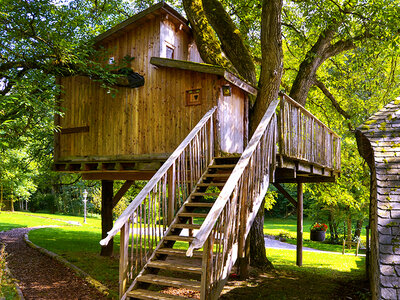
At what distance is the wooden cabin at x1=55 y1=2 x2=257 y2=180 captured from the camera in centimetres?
869

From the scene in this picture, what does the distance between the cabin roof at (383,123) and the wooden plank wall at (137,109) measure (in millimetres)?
3402

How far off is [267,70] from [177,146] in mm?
3264

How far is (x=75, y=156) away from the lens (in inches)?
423

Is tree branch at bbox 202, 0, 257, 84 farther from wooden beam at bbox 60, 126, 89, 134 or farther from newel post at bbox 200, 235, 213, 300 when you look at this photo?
newel post at bbox 200, 235, 213, 300

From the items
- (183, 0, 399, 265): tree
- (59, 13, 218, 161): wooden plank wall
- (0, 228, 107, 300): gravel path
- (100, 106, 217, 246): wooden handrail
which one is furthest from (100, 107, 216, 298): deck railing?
(183, 0, 399, 265): tree

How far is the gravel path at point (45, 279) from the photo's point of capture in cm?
722

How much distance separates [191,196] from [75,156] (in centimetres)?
538

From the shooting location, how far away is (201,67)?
8.24m

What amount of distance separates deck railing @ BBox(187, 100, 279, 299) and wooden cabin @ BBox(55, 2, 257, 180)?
1975mm

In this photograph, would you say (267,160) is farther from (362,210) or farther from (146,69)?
(362,210)

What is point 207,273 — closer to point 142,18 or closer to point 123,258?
point 123,258

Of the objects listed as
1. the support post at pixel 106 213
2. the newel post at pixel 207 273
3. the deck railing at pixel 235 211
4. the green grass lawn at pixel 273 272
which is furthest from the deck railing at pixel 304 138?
the support post at pixel 106 213

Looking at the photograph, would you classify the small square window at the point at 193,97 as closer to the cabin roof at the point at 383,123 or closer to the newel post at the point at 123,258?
A: the cabin roof at the point at 383,123

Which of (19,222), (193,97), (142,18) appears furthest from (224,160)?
(19,222)
